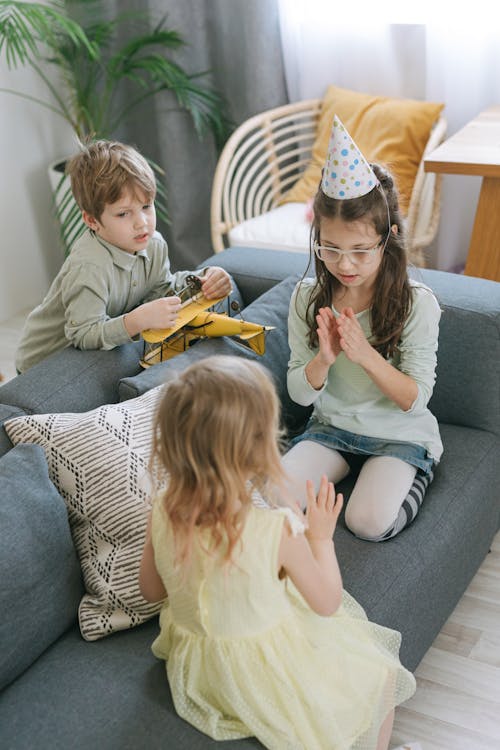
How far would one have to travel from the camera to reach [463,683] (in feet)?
5.68

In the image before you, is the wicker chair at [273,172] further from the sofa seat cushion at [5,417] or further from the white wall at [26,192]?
the sofa seat cushion at [5,417]

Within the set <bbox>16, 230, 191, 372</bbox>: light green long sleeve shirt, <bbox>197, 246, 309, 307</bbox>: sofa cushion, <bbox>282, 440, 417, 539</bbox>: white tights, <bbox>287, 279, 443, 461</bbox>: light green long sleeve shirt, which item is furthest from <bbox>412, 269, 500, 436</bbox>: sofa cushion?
<bbox>16, 230, 191, 372</bbox>: light green long sleeve shirt

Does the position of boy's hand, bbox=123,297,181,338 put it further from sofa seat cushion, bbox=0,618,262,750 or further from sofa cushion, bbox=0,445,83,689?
A: sofa seat cushion, bbox=0,618,262,750

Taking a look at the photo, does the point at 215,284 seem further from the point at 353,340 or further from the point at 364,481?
the point at 364,481

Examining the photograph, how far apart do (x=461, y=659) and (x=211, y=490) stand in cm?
92

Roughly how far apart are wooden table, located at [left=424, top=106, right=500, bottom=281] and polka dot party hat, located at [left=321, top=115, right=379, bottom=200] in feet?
2.62

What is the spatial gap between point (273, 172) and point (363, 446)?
174 cm

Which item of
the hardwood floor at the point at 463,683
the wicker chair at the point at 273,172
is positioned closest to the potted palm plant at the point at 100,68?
the wicker chair at the point at 273,172

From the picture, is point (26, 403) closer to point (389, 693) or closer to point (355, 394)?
point (355, 394)

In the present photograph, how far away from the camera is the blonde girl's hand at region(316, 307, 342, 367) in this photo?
169cm

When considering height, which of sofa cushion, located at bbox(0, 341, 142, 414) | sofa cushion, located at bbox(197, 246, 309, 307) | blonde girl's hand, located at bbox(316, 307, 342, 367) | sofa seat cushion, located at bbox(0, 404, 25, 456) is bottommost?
sofa cushion, located at bbox(197, 246, 309, 307)

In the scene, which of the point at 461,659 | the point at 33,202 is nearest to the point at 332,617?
the point at 461,659

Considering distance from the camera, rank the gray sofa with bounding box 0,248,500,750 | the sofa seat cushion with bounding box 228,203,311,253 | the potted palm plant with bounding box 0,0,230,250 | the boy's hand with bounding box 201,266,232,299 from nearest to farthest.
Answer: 1. the gray sofa with bounding box 0,248,500,750
2. the boy's hand with bounding box 201,266,232,299
3. the sofa seat cushion with bounding box 228,203,311,253
4. the potted palm plant with bounding box 0,0,230,250

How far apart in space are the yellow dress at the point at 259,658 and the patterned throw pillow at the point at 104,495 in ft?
0.58
